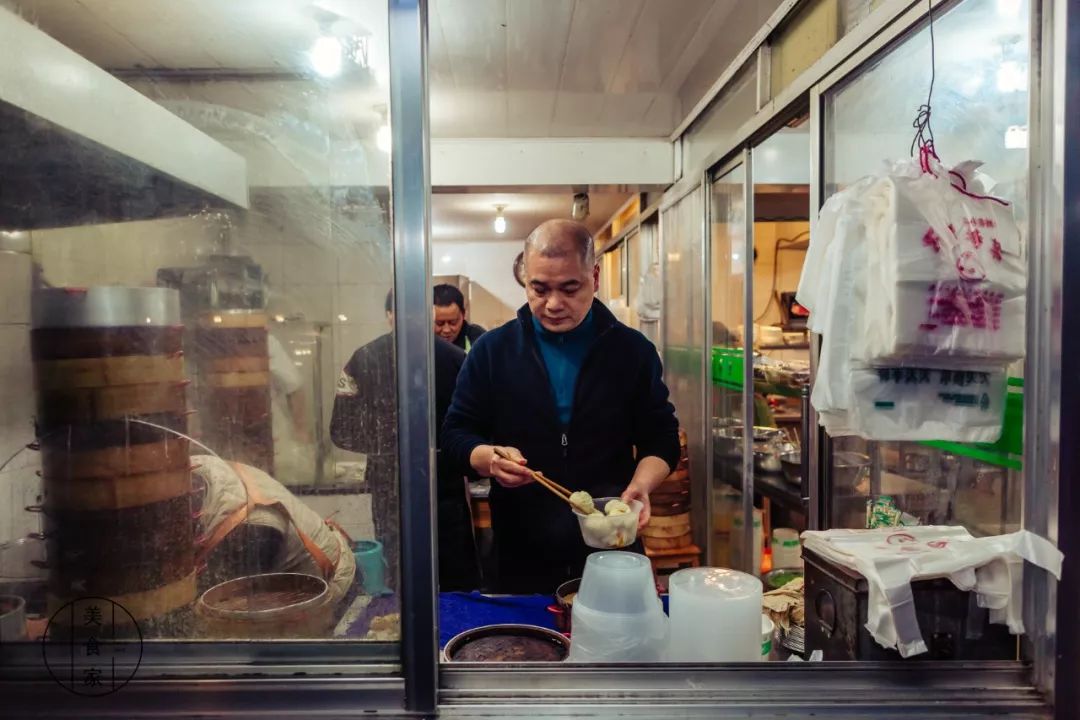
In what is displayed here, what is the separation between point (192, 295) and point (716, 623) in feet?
3.74

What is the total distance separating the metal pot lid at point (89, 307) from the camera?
1.08 meters

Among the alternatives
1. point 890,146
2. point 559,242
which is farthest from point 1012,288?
point 559,242

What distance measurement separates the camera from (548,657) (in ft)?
4.16

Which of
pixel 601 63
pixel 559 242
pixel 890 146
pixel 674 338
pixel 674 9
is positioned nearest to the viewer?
pixel 890 146

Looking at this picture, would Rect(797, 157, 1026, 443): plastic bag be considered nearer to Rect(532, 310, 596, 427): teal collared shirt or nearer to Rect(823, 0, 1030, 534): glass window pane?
Rect(823, 0, 1030, 534): glass window pane

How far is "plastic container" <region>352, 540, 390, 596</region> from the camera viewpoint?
112 centimetres

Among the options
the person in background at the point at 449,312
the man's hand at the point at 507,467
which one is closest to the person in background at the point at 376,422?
the man's hand at the point at 507,467

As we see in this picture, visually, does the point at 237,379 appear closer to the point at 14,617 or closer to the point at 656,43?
the point at 14,617

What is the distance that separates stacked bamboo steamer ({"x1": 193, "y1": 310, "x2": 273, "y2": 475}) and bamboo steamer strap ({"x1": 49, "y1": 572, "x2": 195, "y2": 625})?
0.25 m

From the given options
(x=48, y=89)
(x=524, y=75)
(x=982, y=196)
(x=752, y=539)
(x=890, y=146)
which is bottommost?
(x=752, y=539)

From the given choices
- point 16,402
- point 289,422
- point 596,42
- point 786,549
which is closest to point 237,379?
point 289,422

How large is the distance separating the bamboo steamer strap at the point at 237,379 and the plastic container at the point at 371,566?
1.10ft

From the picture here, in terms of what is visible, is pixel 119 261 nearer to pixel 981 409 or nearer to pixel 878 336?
pixel 878 336

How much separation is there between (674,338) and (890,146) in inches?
113
